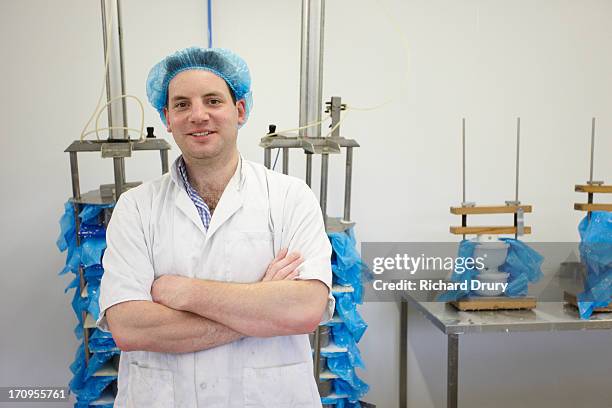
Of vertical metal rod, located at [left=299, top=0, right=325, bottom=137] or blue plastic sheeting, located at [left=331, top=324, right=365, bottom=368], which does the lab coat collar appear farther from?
blue plastic sheeting, located at [left=331, top=324, right=365, bottom=368]

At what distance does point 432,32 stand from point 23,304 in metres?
2.03

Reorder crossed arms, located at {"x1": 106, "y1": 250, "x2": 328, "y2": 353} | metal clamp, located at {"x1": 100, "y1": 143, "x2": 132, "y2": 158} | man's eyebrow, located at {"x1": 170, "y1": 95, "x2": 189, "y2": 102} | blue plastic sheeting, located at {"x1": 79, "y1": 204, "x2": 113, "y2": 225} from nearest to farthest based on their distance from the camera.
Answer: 1. crossed arms, located at {"x1": 106, "y1": 250, "x2": 328, "y2": 353}
2. man's eyebrow, located at {"x1": 170, "y1": 95, "x2": 189, "y2": 102}
3. metal clamp, located at {"x1": 100, "y1": 143, "x2": 132, "y2": 158}
4. blue plastic sheeting, located at {"x1": 79, "y1": 204, "x2": 113, "y2": 225}

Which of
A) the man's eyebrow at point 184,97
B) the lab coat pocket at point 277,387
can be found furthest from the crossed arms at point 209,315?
the man's eyebrow at point 184,97

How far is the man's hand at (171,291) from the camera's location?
1104mm

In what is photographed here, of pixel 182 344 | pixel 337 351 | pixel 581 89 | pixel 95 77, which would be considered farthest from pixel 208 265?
pixel 581 89

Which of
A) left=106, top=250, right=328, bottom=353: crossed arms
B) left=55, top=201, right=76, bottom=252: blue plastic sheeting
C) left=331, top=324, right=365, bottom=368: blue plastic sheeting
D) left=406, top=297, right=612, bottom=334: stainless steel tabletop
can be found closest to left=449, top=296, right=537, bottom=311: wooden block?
left=406, top=297, right=612, bottom=334: stainless steel tabletop

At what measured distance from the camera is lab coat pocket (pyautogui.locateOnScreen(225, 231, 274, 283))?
3.88 feet

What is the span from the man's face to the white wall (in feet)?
2.89

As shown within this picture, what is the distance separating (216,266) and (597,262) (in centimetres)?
140

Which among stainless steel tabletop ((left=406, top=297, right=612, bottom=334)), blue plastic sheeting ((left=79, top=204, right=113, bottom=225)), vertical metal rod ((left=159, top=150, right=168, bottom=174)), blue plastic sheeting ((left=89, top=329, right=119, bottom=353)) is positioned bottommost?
blue plastic sheeting ((left=89, top=329, right=119, bottom=353))

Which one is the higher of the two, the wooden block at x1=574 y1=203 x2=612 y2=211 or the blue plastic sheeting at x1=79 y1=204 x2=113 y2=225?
the blue plastic sheeting at x1=79 y1=204 x2=113 y2=225

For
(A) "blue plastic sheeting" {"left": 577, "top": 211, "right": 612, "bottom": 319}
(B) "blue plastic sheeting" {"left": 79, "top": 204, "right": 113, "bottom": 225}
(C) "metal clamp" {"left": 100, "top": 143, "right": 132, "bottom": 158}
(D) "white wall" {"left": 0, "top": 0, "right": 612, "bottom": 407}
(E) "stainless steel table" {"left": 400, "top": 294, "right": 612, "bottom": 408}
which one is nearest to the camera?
(C) "metal clamp" {"left": 100, "top": 143, "right": 132, "bottom": 158}

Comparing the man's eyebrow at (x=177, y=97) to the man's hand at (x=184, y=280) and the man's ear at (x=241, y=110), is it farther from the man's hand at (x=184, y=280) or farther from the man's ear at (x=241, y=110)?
the man's hand at (x=184, y=280)

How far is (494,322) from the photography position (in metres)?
1.72
